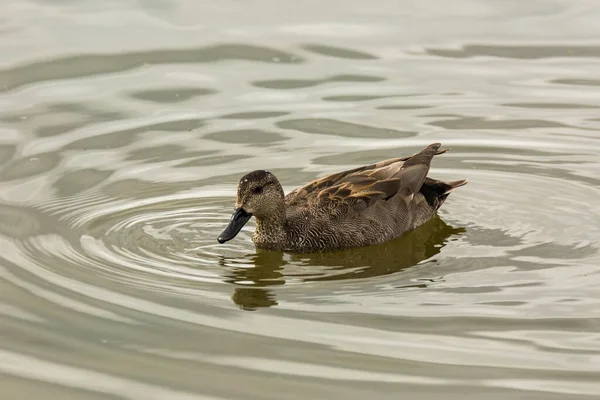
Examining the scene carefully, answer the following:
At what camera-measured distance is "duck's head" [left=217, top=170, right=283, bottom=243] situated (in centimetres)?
1193

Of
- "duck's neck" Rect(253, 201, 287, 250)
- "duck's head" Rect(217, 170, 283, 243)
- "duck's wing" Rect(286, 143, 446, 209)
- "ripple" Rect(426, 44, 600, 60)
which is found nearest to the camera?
"duck's head" Rect(217, 170, 283, 243)

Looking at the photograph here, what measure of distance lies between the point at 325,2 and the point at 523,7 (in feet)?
10.5

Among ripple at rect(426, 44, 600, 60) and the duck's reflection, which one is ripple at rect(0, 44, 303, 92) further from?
the duck's reflection

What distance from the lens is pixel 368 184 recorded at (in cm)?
1273

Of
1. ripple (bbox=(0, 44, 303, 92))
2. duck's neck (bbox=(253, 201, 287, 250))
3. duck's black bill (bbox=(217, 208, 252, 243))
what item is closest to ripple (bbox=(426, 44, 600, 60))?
ripple (bbox=(0, 44, 303, 92))

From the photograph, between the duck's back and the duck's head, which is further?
the duck's back

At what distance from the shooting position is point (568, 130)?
49.6 ft

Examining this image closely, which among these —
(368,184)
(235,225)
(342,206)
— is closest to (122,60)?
(368,184)

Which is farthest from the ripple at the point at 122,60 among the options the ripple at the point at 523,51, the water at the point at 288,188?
the ripple at the point at 523,51

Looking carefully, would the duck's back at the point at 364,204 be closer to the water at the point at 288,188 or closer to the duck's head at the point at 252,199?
the water at the point at 288,188

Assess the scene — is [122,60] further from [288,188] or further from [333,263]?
[333,263]

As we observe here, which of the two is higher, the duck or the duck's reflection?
the duck

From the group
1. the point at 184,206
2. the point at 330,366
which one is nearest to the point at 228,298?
the point at 330,366

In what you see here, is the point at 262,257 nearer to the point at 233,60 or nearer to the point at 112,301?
the point at 112,301
